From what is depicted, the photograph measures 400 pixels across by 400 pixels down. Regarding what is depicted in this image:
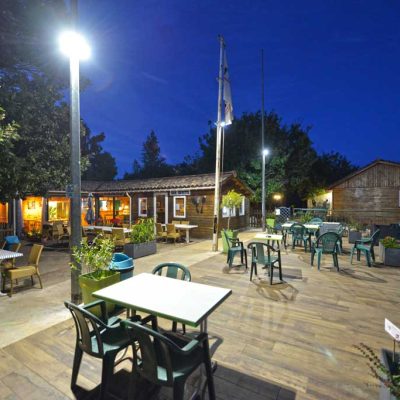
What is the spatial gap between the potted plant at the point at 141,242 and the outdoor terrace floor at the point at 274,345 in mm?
2497

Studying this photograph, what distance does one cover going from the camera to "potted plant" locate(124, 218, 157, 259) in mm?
7309

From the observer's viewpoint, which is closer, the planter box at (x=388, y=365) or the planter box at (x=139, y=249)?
the planter box at (x=388, y=365)

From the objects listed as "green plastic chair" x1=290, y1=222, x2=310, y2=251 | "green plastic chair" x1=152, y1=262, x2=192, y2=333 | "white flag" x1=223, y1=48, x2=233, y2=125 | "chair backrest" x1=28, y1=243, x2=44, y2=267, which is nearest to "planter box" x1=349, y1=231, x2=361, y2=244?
"green plastic chair" x1=290, y1=222, x2=310, y2=251

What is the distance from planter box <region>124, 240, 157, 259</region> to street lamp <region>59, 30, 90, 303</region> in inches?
131

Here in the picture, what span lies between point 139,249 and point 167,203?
5.62 meters

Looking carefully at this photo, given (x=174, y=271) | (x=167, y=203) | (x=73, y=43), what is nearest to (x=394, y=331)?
(x=174, y=271)

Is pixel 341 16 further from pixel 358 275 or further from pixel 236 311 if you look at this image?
pixel 236 311

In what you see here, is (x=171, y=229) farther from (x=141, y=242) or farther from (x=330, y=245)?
(x=330, y=245)

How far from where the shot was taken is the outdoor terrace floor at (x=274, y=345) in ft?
7.00

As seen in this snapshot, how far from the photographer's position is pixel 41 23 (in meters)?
7.03

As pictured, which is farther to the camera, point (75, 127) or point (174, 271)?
point (75, 127)

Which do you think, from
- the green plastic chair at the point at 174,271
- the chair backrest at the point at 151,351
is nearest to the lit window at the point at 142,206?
the green plastic chair at the point at 174,271

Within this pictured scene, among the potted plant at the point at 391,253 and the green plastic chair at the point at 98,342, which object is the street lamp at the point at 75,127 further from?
the potted plant at the point at 391,253

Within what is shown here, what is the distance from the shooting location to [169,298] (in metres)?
2.18
